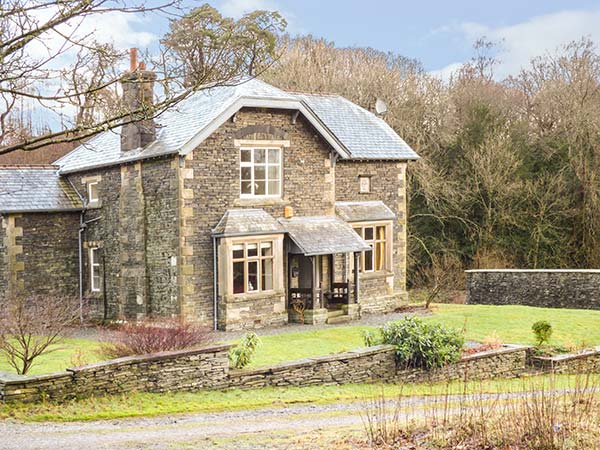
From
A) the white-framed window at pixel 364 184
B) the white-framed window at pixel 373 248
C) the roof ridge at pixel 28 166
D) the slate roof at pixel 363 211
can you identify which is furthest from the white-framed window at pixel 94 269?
the white-framed window at pixel 364 184

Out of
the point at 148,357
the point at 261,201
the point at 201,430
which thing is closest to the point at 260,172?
the point at 261,201

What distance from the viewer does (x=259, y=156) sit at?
2230 centimetres

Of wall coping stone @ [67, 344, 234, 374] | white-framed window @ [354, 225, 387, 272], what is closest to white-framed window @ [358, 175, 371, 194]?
white-framed window @ [354, 225, 387, 272]

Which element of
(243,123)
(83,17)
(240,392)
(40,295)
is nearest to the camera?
(83,17)

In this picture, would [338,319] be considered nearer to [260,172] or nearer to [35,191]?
[260,172]

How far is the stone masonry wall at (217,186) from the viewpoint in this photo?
20.9m

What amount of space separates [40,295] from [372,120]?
13603 mm

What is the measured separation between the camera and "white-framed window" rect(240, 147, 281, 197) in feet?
72.3

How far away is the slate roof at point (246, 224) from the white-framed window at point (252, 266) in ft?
1.51

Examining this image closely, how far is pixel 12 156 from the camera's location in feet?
137

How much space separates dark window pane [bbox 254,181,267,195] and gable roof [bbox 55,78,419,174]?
2.38 m

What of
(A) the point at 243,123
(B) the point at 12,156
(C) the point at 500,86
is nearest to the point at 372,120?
(A) the point at 243,123

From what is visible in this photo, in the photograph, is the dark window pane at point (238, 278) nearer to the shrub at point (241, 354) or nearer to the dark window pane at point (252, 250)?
the dark window pane at point (252, 250)

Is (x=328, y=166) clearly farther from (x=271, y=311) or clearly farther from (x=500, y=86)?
(x=500, y=86)
